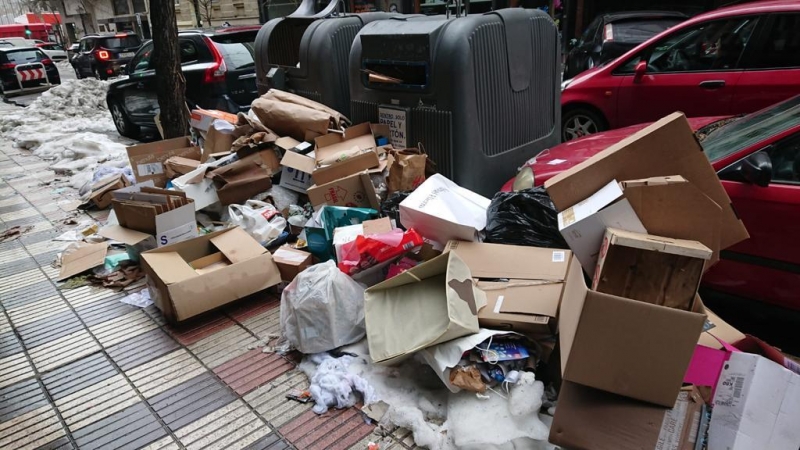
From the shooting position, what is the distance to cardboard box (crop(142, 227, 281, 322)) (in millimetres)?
3160

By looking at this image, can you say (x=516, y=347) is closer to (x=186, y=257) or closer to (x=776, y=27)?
(x=186, y=257)

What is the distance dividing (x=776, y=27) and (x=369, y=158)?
3908 millimetres

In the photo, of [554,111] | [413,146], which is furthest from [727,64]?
[413,146]

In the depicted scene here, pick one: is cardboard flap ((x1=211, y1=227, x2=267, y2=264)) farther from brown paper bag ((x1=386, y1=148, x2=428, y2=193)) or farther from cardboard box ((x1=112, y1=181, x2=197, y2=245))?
brown paper bag ((x1=386, y1=148, x2=428, y2=193))

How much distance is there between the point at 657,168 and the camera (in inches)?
90.7

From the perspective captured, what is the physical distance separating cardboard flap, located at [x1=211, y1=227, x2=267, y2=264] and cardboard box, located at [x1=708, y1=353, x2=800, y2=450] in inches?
108

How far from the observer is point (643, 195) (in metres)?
2.07

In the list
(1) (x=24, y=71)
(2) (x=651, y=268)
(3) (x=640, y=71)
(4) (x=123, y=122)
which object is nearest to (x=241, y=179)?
(2) (x=651, y=268)

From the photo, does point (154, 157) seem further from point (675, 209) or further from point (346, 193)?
point (675, 209)

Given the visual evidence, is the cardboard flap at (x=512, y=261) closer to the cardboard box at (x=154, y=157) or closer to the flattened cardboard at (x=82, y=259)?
the flattened cardboard at (x=82, y=259)

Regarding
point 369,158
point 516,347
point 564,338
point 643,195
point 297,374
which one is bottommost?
point 297,374

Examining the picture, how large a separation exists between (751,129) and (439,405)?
7.84 ft

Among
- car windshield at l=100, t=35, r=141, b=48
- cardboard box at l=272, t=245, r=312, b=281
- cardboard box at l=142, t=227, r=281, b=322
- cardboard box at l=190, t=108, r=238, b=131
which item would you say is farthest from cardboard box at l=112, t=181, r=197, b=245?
car windshield at l=100, t=35, r=141, b=48

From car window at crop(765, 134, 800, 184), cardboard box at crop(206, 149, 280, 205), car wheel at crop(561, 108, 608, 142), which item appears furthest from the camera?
car wheel at crop(561, 108, 608, 142)
